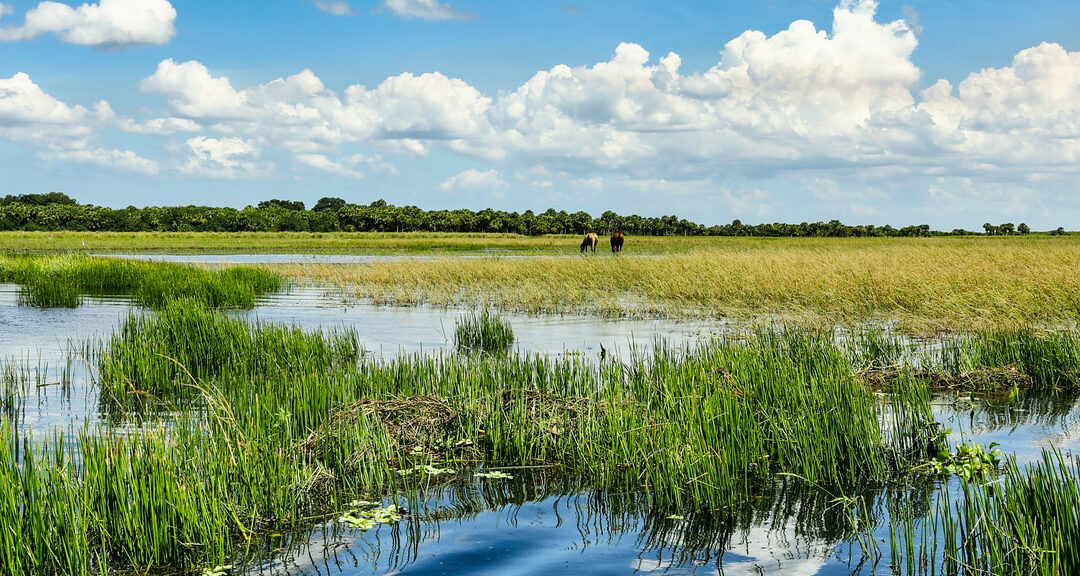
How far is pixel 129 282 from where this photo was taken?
90.5 ft

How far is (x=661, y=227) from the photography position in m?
123

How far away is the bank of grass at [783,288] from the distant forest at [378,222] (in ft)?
281

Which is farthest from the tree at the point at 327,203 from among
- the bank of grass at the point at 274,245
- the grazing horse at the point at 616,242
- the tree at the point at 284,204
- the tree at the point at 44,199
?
the grazing horse at the point at 616,242

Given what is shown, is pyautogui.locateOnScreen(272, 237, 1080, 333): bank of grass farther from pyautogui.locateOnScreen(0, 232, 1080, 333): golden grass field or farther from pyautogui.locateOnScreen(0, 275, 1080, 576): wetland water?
pyautogui.locateOnScreen(0, 275, 1080, 576): wetland water

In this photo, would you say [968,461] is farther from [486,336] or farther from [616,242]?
[616,242]

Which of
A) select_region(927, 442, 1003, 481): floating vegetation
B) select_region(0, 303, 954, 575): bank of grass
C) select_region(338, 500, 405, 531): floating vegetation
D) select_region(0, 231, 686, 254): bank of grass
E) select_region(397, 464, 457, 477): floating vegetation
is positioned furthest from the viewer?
select_region(0, 231, 686, 254): bank of grass

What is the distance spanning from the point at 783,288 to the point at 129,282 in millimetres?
20741

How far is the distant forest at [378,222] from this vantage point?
114 meters

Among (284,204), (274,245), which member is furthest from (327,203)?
(274,245)

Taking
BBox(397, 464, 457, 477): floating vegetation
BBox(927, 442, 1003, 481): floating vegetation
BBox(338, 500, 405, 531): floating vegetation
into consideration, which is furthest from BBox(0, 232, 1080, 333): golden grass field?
BBox(338, 500, 405, 531): floating vegetation

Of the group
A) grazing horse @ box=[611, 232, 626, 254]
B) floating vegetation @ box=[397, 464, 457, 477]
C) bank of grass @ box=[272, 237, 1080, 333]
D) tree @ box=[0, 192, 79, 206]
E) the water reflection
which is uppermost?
tree @ box=[0, 192, 79, 206]

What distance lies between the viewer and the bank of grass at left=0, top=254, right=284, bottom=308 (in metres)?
22.2

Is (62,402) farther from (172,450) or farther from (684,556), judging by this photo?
(684,556)

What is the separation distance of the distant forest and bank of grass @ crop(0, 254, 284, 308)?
85511 millimetres
